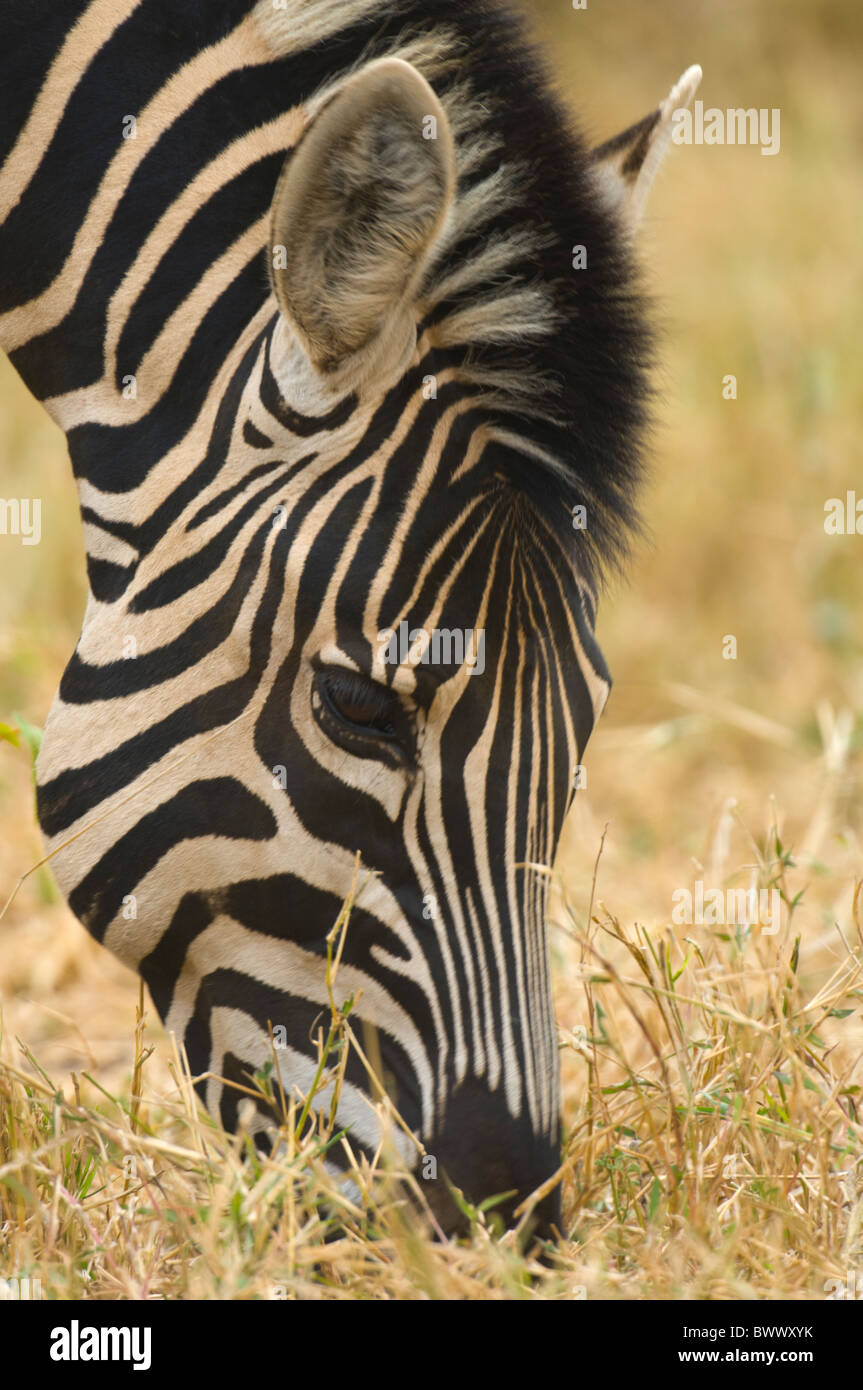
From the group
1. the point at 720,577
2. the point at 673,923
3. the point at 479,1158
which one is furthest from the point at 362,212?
the point at 720,577

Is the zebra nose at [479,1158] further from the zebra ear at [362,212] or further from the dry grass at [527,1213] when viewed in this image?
the zebra ear at [362,212]

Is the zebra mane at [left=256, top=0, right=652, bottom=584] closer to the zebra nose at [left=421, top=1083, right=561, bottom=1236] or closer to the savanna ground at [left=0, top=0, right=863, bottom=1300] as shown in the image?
the savanna ground at [left=0, top=0, right=863, bottom=1300]

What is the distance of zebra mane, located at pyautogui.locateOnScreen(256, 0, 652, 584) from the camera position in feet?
7.31

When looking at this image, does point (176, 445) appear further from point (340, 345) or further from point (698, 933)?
point (698, 933)

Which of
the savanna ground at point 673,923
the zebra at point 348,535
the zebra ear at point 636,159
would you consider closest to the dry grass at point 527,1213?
the savanna ground at point 673,923

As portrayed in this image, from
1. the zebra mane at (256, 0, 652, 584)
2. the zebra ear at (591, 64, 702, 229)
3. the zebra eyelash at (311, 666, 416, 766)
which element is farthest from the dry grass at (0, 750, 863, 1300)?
the zebra ear at (591, 64, 702, 229)

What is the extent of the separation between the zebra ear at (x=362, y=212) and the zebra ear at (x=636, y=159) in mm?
639

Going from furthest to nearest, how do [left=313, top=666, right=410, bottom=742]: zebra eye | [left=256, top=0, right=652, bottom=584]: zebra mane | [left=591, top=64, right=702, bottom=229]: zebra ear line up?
[left=591, top=64, right=702, bottom=229]: zebra ear
[left=256, top=0, right=652, bottom=584]: zebra mane
[left=313, top=666, right=410, bottom=742]: zebra eye

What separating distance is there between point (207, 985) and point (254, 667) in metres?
0.54

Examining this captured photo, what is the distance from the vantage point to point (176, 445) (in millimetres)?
2289

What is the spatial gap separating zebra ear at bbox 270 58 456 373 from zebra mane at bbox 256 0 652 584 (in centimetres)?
11

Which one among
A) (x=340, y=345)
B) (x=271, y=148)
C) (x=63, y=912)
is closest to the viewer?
(x=340, y=345)

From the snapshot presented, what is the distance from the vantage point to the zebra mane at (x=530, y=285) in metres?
2.23
